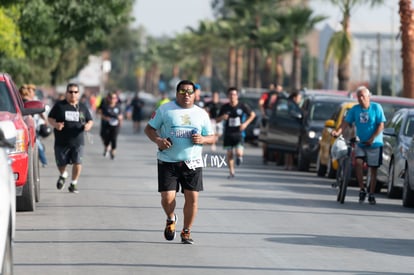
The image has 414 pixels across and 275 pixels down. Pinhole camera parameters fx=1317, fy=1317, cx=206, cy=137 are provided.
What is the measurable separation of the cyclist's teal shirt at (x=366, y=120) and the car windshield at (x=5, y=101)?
5.61m

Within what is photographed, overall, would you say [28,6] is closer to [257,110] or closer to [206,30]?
[257,110]

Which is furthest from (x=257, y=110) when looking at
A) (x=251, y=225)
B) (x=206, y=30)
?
(x=206, y=30)

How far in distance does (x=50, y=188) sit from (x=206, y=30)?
65.5 m

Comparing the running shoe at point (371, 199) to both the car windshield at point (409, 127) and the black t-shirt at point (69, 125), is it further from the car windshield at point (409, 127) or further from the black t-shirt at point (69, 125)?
the black t-shirt at point (69, 125)

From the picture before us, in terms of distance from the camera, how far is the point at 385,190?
24969mm

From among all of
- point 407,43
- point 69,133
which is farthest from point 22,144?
point 407,43

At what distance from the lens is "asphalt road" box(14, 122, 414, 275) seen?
12.1 m

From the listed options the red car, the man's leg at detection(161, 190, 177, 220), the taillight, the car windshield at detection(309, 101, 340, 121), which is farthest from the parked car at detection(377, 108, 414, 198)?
the man's leg at detection(161, 190, 177, 220)

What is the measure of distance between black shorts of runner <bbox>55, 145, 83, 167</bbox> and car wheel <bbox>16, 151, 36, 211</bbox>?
11.1 ft

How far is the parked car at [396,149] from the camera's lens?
21.1 meters

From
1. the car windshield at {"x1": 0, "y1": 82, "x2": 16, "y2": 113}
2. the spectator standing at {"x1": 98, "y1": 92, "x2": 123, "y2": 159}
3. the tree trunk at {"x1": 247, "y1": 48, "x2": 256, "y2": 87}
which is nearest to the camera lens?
the car windshield at {"x1": 0, "y1": 82, "x2": 16, "y2": 113}

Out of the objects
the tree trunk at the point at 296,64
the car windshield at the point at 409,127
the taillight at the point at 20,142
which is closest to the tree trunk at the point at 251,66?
the tree trunk at the point at 296,64

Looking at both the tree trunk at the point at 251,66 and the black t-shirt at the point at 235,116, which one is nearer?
the black t-shirt at the point at 235,116

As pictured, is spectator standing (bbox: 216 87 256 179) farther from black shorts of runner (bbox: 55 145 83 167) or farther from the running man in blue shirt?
the running man in blue shirt
